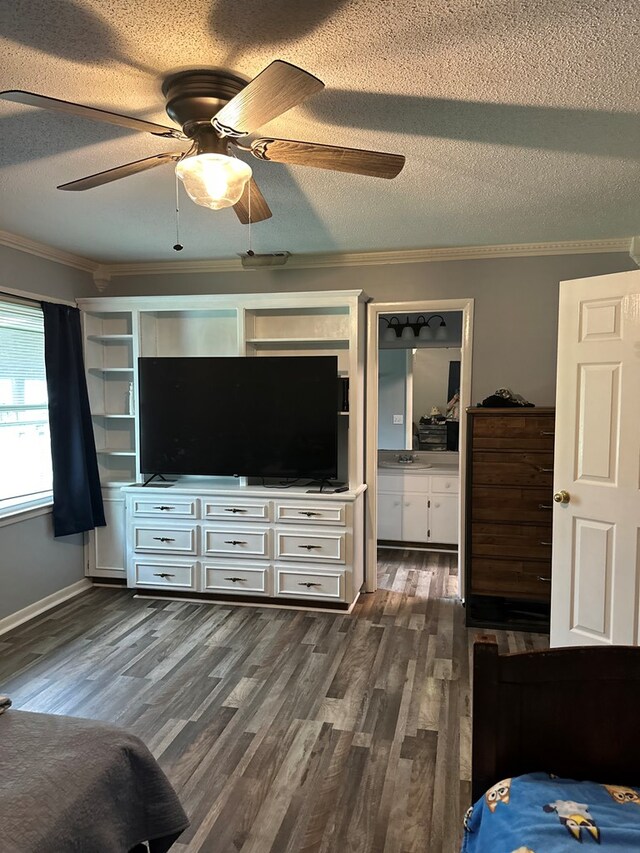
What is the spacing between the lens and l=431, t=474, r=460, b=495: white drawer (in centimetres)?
531

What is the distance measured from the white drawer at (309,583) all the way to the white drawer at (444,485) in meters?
1.80

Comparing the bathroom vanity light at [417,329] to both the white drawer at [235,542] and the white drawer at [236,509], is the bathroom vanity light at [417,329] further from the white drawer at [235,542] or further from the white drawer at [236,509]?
the white drawer at [235,542]

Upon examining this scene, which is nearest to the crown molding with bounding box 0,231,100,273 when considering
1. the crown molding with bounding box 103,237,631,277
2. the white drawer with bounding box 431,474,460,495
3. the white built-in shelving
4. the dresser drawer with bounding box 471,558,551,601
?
the crown molding with bounding box 103,237,631,277

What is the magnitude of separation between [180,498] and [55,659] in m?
1.29

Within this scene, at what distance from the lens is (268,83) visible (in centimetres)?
140

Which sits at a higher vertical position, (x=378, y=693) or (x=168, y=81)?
(x=168, y=81)

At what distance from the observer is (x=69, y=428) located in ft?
13.6

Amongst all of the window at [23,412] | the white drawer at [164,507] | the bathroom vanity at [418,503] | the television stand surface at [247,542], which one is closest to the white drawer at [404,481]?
the bathroom vanity at [418,503]

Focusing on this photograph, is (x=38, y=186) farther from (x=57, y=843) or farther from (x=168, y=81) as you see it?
(x=57, y=843)

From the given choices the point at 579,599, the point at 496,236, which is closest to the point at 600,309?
the point at 496,236

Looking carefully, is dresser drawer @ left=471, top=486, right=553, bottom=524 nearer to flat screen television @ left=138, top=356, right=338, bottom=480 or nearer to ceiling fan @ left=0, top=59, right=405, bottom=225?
flat screen television @ left=138, top=356, right=338, bottom=480

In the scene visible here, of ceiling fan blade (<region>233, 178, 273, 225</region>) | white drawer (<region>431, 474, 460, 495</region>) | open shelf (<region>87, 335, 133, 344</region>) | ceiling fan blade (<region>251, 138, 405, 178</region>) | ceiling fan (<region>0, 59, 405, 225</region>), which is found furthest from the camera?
white drawer (<region>431, 474, 460, 495</region>)

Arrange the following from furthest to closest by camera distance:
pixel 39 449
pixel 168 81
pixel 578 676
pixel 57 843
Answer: pixel 39 449 < pixel 168 81 < pixel 578 676 < pixel 57 843

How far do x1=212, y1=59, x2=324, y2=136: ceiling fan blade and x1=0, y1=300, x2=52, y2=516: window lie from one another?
8.94ft
